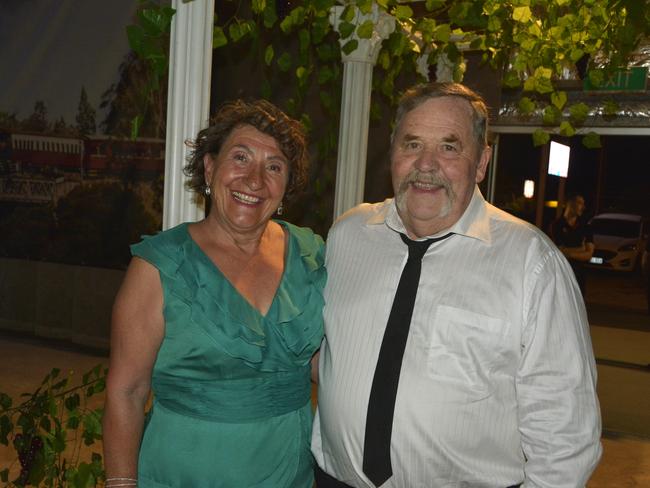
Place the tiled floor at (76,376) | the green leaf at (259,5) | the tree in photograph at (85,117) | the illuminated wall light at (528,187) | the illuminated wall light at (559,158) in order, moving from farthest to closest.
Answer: the illuminated wall light at (528,187), the illuminated wall light at (559,158), the tree in photograph at (85,117), the tiled floor at (76,376), the green leaf at (259,5)

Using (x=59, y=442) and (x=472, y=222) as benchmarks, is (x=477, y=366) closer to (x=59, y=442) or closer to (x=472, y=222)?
(x=472, y=222)

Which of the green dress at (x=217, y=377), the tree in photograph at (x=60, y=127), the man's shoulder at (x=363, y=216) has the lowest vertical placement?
the green dress at (x=217, y=377)

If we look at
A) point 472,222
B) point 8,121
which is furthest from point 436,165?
point 8,121

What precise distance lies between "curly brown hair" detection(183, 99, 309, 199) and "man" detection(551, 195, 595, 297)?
5.04 meters

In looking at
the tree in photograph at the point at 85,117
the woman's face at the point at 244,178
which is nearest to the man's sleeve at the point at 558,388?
the woman's face at the point at 244,178

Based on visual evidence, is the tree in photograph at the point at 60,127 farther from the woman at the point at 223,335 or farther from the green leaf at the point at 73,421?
the woman at the point at 223,335

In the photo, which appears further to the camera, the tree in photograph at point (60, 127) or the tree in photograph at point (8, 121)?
the tree in photograph at point (8, 121)

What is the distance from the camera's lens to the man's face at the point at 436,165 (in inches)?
62.2

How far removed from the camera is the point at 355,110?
318 centimetres

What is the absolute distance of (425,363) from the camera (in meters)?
1.54

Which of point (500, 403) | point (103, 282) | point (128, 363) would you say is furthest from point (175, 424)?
point (103, 282)

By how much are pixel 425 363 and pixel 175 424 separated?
62 centimetres

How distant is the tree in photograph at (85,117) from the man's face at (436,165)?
4.36 m

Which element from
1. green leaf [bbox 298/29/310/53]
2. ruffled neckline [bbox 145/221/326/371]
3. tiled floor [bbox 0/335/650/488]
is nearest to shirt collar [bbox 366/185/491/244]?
ruffled neckline [bbox 145/221/326/371]
